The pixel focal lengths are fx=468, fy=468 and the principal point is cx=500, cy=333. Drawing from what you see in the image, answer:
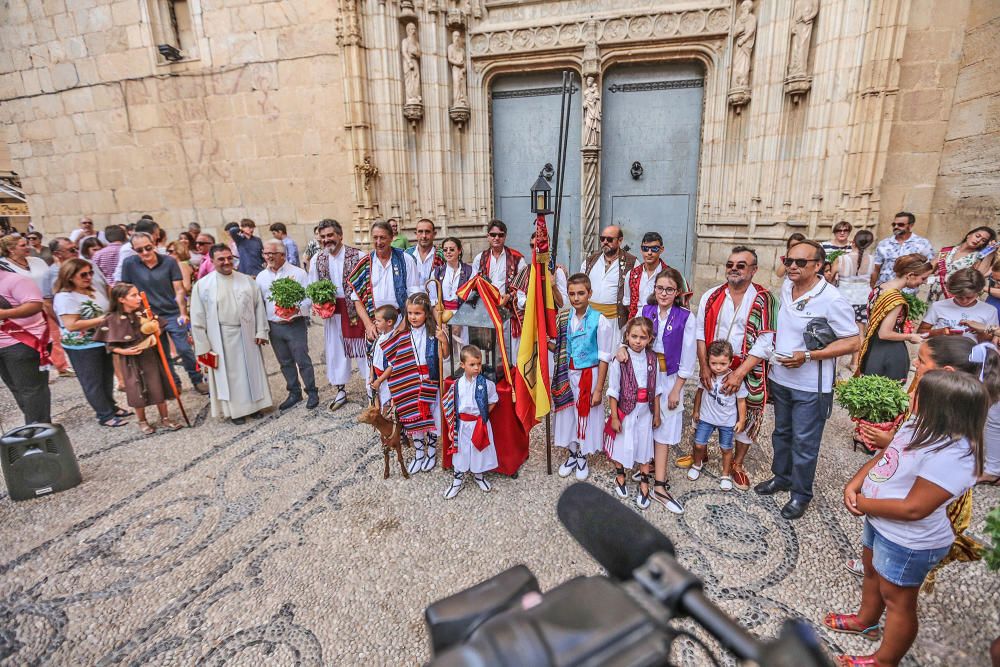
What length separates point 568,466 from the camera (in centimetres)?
421

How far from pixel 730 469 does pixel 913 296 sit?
94.4 inches

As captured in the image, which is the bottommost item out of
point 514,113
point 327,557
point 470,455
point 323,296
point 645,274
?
point 327,557

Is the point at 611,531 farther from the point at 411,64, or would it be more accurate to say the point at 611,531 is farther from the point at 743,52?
the point at 411,64

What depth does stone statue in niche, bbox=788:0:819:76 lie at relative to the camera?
724 cm

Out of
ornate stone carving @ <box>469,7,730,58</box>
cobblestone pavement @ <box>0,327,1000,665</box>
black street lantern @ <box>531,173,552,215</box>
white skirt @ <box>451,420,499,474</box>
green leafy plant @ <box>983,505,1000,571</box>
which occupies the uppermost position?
ornate stone carving @ <box>469,7,730,58</box>

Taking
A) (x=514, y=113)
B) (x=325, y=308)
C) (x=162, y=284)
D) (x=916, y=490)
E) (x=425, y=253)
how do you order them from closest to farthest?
(x=916, y=490)
(x=325, y=308)
(x=162, y=284)
(x=425, y=253)
(x=514, y=113)

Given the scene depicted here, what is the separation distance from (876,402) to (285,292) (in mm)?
5116

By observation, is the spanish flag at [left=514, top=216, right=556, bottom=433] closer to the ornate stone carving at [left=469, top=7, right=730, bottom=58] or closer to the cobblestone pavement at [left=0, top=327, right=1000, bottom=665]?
the cobblestone pavement at [left=0, top=327, right=1000, bottom=665]

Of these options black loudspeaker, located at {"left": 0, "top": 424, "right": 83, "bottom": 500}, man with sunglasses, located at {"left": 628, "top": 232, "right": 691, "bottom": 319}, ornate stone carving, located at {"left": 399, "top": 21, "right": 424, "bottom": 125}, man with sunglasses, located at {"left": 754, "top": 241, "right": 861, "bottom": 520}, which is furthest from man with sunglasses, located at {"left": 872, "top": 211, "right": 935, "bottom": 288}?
black loudspeaker, located at {"left": 0, "top": 424, "right": 83, "bottom": 500}

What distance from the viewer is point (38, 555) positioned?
3.32 metres

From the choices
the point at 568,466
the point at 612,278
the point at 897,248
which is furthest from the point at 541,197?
the point at 897,248

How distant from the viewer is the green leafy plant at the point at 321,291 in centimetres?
509

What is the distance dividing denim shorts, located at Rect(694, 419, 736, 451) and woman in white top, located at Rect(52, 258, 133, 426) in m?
5.83

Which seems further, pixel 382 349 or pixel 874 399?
pixel 382 349
